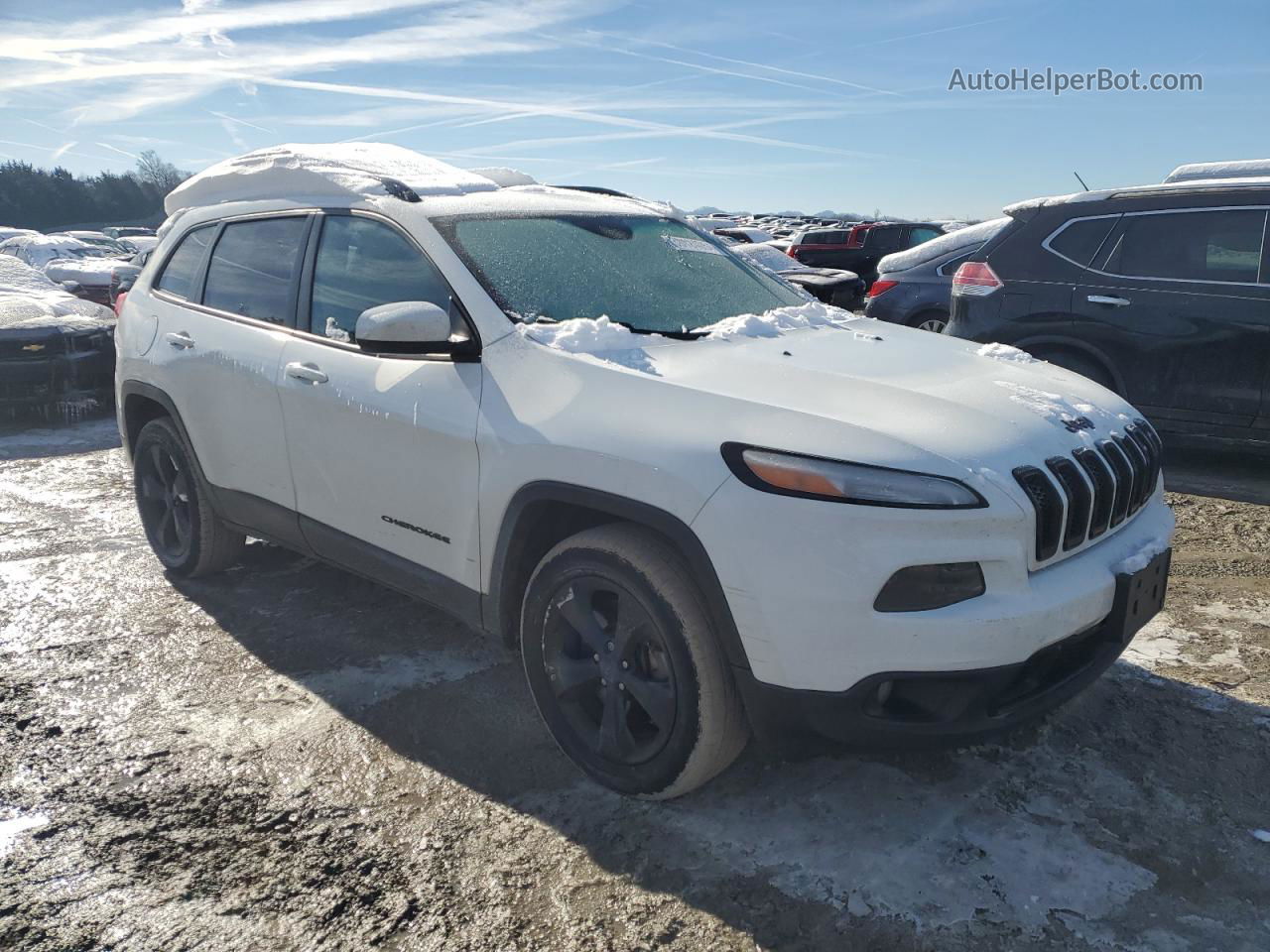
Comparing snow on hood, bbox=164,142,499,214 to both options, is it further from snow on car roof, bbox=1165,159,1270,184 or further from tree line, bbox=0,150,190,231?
tree line, bbox=0,150,190,231

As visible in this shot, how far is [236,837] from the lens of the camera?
2.69 meters

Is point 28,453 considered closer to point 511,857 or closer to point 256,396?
point 256,396

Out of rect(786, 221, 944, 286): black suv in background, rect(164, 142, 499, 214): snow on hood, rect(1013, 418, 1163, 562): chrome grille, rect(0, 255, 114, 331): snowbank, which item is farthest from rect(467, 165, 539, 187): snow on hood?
rect(786, 221, 944, 286): black suv in background

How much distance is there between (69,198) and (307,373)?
8169 centimetres

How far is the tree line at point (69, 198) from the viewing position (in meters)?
68.0

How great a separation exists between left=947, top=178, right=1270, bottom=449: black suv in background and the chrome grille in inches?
124

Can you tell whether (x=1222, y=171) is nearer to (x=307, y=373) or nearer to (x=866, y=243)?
(x=307, y=373)

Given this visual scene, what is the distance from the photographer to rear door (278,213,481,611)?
3.04 metres

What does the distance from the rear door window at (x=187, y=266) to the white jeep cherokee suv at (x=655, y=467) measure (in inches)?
12.3

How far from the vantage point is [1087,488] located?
2.58 m

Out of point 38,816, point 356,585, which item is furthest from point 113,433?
point 38,816

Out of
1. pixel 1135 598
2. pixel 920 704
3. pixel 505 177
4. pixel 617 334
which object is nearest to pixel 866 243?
pixel 505 177

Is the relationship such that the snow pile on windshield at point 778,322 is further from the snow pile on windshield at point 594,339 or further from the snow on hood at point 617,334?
the snow pile on windshield at point 594,339

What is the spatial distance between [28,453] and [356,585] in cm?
443
